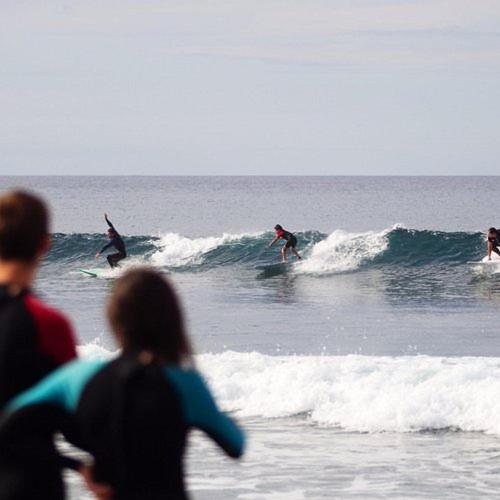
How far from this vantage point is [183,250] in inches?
1548

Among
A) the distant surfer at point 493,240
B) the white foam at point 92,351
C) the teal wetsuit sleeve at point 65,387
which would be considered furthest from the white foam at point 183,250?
the teal wetsuit sleeve at point 65,387

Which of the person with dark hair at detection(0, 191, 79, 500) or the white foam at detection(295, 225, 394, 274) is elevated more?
the person with dark hair at detection(0, 191, 79, 500)

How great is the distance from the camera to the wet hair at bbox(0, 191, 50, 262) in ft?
10.00

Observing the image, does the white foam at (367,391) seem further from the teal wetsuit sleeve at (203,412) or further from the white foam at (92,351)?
the teal wetsuit sleeve at (203,412)

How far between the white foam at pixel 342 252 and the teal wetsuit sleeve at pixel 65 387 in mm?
31063

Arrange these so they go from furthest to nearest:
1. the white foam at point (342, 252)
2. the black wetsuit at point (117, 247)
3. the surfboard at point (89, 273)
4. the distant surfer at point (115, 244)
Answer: the white foam at point (342, 252) → the surfboard at point (89, 273) → the black wetsuit at point (117, 247) → the distant surfer at point (115, 244)

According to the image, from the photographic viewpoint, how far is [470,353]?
59.2ft

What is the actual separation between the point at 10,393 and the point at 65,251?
3733cm

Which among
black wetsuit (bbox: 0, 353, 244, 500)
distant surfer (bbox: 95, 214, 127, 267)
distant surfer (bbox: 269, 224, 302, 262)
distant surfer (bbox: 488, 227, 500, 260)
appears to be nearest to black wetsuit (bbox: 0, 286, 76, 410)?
black wetsuit (bbox: 0, 353, 244, 500)

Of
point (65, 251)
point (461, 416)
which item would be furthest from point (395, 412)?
point (65, 251)

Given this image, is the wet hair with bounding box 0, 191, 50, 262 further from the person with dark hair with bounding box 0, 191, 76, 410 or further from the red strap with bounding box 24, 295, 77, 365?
the red strap with bounding box 24, 295, 77, 365

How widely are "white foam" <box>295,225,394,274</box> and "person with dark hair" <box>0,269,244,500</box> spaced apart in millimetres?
31095

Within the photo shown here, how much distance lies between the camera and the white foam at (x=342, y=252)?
34750mm

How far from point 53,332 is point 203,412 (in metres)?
0.45
